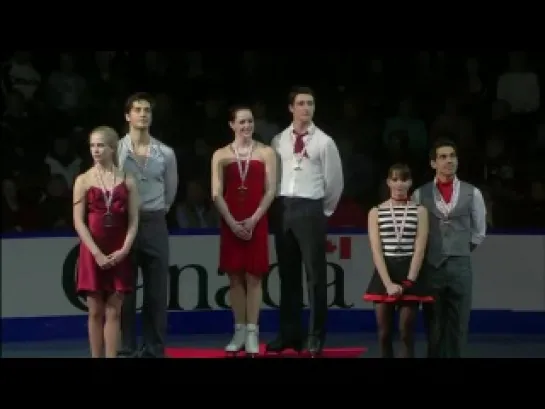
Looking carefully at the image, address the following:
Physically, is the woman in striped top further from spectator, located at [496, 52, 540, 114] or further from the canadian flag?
spectator, located at [496, 52, 540, 114]

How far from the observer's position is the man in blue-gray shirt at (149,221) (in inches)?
547

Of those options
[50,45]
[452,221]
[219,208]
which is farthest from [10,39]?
[452,221]

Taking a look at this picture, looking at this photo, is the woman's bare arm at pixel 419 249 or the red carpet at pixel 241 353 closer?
the woman's bare arm at pixel 419 249

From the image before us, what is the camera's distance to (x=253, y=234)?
14.0 meters

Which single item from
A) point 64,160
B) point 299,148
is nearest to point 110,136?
point 64,160

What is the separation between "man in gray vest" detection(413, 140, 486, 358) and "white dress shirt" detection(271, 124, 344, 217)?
1.38 feet

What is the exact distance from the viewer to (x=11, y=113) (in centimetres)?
1416

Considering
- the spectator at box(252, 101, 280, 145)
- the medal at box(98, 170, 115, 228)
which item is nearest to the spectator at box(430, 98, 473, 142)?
the spectator at box(252, 101, 280, 145)

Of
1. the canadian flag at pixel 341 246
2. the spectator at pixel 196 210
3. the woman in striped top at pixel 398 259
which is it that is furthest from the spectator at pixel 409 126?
the spectator at pixel 196 210

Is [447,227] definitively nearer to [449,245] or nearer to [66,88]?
[449,245]

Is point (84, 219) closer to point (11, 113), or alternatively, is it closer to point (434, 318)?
point (11, 113)

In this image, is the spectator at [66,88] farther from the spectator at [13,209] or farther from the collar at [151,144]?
the spectator at [13,209]

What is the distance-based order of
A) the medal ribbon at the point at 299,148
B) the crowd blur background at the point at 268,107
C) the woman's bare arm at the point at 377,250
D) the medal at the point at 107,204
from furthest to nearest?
the crowd blur background at the point at 268,107
the medal ribbon at the point at 299,148
the woman's bare arm at the point at 377,250
the medal at the point at 107,204

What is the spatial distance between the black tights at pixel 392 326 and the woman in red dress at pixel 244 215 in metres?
0.61
